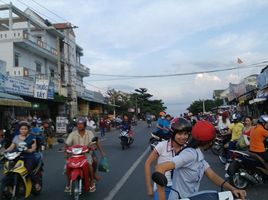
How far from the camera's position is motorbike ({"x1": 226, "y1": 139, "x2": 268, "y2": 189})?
8.67 m

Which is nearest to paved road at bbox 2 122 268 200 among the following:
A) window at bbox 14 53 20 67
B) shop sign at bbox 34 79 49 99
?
shop sign at bbox 34 79 49 99

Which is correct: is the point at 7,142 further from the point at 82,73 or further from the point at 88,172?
the point at 82,73

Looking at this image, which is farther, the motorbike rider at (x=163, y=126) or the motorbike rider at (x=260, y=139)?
the motorbike rider at (x=163, y=126)

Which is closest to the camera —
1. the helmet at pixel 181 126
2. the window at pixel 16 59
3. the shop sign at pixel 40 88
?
the helmet at pixel 181 126

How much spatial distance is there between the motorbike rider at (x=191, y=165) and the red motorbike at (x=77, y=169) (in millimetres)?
4010

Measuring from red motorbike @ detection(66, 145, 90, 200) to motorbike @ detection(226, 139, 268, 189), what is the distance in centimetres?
297

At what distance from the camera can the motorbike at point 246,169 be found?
A: 867 centimetres

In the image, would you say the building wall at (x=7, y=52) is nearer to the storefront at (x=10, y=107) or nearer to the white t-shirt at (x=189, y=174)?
the storefront at (x=10, y=107)

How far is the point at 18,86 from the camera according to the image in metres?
27.2

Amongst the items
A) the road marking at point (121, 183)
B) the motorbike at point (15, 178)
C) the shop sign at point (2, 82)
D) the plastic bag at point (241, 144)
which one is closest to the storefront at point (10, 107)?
the shop sign at point (2, 82)

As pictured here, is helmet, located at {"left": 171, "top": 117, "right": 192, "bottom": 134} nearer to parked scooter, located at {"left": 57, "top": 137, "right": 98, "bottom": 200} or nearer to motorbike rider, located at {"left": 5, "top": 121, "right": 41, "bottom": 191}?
parked scooter, located at {"left": 57, "top": 137, "right": 98, "bottom": 200}

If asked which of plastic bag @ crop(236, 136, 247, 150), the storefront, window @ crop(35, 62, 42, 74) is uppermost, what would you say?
window @ crop(35, 62, 42, 74)

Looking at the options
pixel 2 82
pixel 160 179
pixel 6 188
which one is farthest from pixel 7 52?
pixel 160 179

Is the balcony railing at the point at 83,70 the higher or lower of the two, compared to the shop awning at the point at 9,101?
higher
